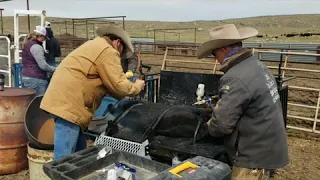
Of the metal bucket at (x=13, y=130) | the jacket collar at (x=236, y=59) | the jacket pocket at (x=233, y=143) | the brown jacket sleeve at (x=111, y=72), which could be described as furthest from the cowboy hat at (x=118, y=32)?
the metal bucket at (x=13, y=130)

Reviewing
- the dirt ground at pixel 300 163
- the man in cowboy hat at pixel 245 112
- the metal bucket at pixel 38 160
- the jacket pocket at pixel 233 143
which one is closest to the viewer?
the man in cowboy hat at pixel 245 112

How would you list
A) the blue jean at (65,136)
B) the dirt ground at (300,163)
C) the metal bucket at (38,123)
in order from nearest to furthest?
the blue jean at (65,136), the metal bucket at (38,123), the dirt ground at (300,163)

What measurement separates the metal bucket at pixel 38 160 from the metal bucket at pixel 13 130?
54 centimetres

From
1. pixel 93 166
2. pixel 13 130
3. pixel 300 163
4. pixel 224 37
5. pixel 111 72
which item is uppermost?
pixel 224 37

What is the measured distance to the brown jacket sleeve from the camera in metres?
2.87

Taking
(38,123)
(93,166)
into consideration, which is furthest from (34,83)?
(93,166)

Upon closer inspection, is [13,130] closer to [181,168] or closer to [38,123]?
[38,123]

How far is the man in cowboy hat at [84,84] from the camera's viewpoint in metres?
2.89

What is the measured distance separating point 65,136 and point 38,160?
1.12 metres

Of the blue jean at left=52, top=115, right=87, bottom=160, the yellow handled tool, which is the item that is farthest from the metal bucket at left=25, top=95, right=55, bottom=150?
the yellow handled tool

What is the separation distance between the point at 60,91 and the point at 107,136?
24.1 inches

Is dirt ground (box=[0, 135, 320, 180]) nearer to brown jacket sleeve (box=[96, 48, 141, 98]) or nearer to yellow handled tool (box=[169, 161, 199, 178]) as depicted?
brown jacket sleeve (box=[96, 48, 141, 98])

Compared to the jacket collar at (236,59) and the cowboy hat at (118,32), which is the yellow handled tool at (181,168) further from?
the cowboy hat at (118,32)

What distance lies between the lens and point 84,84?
2.95 metres
